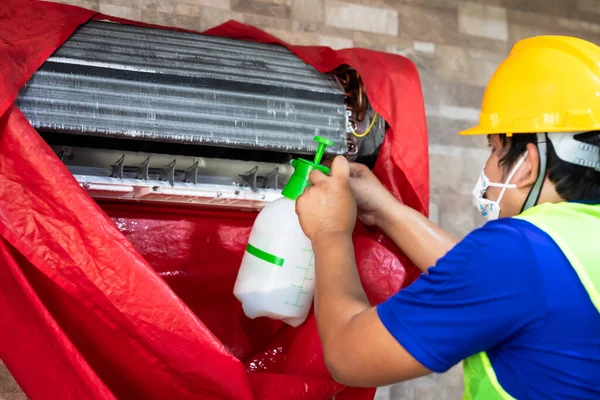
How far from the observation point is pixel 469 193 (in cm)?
217

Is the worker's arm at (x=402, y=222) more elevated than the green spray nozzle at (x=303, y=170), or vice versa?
the green spray nozzle at (x=303, y=170)

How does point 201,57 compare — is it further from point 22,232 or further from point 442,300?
point 442,300

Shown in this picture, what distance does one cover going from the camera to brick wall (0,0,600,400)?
1949 millimetres

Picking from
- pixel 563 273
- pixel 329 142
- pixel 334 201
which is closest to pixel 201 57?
pixel 329 142

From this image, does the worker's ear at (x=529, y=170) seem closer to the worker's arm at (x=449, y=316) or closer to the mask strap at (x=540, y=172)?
the mask strap at (x=540, y=172)

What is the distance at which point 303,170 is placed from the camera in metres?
1.30

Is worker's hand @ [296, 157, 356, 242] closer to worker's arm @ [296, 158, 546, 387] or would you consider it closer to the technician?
the technician

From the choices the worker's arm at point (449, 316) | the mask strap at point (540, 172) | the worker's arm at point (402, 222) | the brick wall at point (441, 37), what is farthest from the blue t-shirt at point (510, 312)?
the brick wall at point (441, 37)

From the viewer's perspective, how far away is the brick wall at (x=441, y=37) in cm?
195

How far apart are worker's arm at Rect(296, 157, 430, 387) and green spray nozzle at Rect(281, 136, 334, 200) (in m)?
0.04

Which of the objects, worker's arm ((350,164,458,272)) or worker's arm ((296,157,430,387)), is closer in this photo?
worker's arm ((296,157,430,387))

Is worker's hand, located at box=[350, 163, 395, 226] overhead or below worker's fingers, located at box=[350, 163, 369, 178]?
below

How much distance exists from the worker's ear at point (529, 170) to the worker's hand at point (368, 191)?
1.12ft

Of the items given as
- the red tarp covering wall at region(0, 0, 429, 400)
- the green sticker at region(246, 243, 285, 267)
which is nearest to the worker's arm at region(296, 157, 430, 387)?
the green sticker at region(246, 243, 285, 267)
